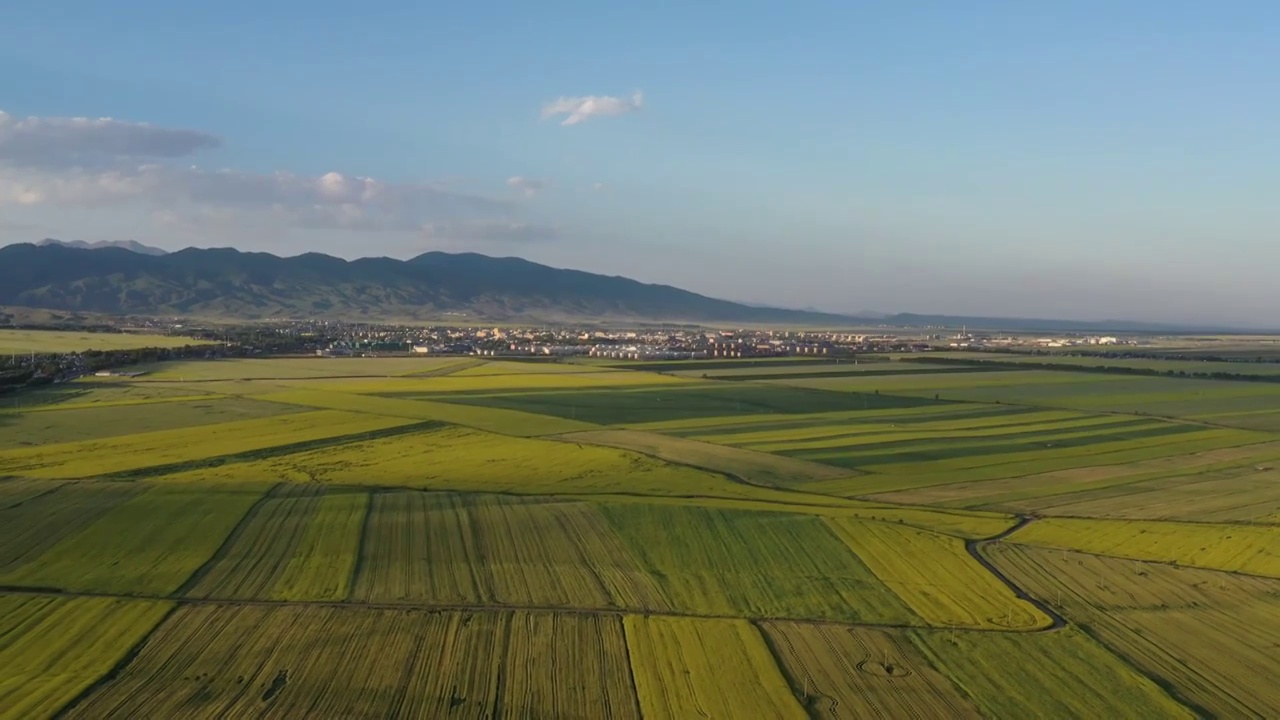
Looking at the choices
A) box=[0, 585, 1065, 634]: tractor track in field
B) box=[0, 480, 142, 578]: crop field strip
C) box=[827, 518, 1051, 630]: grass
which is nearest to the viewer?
box=[0, 585, 1065, 634]: tractor track in field

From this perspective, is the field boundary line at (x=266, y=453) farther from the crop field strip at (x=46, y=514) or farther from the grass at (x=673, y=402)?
the grass at (x=673, y=402)

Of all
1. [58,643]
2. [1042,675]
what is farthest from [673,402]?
[58,643]

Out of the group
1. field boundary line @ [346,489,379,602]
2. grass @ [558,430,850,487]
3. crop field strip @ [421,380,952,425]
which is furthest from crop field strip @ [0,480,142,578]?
crop field strip @ [421,380,952,425]

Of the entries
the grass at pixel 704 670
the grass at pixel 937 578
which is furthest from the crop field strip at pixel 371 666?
the grass at pixel 937 578

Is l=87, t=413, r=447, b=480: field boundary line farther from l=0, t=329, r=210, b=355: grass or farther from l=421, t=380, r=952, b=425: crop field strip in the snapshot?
l=0, t=329, r=210, b=355: grass

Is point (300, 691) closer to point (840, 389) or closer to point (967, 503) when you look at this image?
point (967, 503)

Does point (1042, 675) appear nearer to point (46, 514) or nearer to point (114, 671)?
point (114, 671)

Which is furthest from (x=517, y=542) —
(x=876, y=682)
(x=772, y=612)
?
(x=876, y=682)
